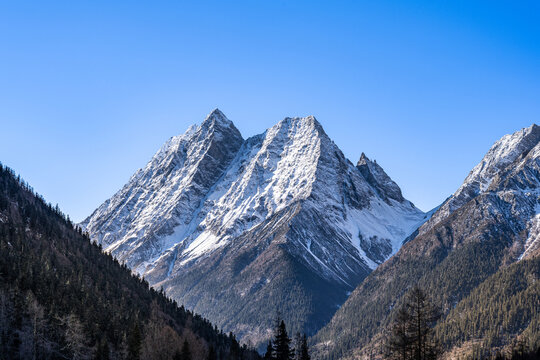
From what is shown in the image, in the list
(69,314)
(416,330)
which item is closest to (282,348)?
(416,330)

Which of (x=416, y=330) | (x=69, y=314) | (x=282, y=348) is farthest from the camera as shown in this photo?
(x=69, y=314)

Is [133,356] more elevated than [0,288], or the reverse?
[0,288]

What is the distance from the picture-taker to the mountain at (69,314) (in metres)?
124

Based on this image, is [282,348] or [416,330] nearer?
[416,330]

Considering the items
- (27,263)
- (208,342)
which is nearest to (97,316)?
(27,263)

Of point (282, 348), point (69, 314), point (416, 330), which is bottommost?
point (416, 330)

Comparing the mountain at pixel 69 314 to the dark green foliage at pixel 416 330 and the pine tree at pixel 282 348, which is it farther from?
the dark green foliage at pixel 416 330

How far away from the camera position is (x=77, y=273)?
18150 cm

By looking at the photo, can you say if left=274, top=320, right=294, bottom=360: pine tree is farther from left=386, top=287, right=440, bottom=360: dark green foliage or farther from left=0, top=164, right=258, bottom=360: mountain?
left=386, top=287, right=440, bottom=360: dark green foliage

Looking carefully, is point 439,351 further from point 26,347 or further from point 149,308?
point 149,308

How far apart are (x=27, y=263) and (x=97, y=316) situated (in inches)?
885

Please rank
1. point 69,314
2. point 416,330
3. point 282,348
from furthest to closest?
point 69,314, point 282,348, point 416,330

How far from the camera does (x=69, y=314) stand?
144000mm

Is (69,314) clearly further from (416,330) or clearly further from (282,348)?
(416,330)
